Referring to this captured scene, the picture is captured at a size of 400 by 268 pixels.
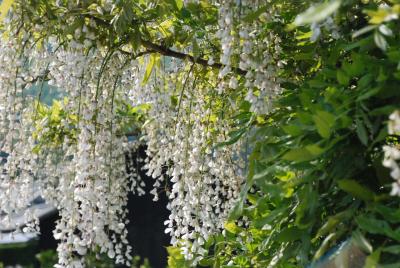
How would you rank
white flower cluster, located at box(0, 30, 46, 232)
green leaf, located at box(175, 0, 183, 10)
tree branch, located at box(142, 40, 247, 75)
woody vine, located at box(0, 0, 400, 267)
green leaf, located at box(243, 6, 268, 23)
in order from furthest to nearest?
white flower cluster, located at box(0, 30, 46, 232), tree branch, located at box(142, 40, 247, 75), green leaf, located at box(175, 0, 183, 10), green leaf, located at box(243, 6, 268, 23), woody vine, located at box(0, 0, 400, 267)

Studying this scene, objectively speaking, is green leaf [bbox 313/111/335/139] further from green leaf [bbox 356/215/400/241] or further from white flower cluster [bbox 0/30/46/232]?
white flower cluster [bbox 0/30/46/232]

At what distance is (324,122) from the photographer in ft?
4.59

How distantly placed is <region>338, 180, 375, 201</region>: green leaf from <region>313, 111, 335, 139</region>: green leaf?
0.11 m

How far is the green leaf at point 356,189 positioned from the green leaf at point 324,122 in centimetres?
11

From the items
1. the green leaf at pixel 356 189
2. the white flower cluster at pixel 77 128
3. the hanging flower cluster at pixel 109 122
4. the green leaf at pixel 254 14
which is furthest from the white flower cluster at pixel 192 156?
the green leaf at pixel 356 189

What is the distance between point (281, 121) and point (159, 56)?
2.41 feet

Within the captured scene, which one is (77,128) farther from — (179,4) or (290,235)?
(290,235)

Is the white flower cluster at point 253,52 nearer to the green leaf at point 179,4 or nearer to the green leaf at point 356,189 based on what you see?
the green leaf at point 179,4

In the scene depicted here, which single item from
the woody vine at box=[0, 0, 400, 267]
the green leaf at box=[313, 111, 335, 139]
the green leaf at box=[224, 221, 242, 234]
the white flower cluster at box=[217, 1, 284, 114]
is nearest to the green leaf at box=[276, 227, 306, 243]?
the woody vine at box=[0, 0, 400, 267]

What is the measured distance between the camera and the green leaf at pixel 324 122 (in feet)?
4.56

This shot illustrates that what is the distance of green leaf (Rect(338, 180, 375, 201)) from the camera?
1430 mm

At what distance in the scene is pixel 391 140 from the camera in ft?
6.59

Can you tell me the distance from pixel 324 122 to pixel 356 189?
6.4 inches

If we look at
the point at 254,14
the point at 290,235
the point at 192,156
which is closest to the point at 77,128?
the point at 192,156
